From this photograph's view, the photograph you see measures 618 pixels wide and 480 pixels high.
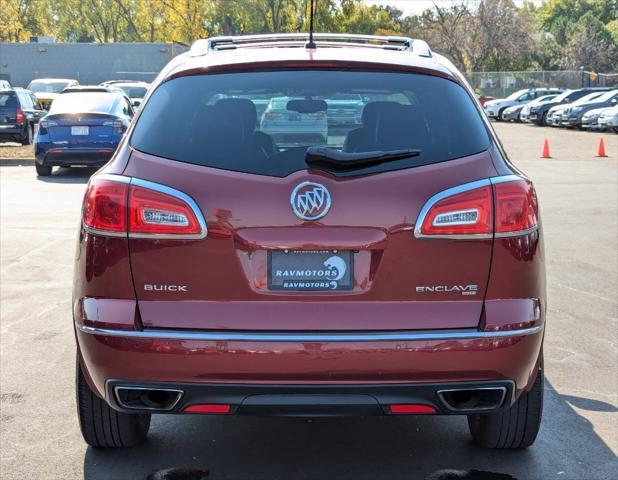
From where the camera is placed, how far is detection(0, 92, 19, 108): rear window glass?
25672 millimetres

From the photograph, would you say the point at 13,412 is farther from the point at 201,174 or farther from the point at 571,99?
the point at 571,99

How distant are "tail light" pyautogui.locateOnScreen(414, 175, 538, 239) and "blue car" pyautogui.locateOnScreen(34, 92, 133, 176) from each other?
1474 centimetres

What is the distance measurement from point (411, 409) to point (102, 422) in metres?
1.49

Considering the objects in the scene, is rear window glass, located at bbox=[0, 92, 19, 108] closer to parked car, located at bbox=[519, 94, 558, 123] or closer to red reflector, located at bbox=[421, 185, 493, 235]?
red reflector, located at bbox=[421, 185, 493, 235]

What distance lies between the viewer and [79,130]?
18.3 m

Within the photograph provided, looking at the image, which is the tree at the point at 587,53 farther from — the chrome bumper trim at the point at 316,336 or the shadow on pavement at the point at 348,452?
the chrome bumper trim at the point at 316,336

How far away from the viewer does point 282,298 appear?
149 inches

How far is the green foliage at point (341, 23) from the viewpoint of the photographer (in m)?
77.2

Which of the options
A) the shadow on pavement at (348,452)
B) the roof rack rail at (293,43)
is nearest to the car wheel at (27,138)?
the roof rack rail at (293,43)

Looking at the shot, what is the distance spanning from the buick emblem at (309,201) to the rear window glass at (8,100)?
23332 mm

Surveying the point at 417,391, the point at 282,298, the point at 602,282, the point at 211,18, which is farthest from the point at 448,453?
the point at 211,18

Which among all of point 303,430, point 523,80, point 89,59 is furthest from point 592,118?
point 303,430

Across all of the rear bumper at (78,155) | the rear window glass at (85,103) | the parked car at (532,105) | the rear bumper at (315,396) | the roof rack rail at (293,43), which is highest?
the roof rack rail at (293,43)

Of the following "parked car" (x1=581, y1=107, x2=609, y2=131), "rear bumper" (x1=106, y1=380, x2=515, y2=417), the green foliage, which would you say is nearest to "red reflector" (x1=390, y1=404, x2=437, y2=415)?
"rear bumper" (x1=106, y1=380, x2=515, y2=417)
